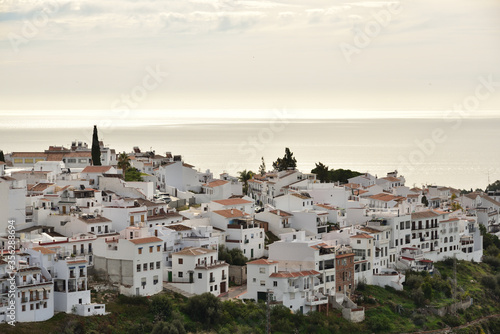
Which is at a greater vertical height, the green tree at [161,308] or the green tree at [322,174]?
the green tree at [322,174]

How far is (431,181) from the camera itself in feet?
311

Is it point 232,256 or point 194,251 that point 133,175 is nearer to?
point 232,256

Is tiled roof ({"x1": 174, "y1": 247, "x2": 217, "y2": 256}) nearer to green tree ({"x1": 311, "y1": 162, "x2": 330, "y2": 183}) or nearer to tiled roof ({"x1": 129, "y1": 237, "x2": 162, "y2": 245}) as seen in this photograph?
tiled roof ({"x1": 129, "y1": 237, "x2": 162, "y2": 245})

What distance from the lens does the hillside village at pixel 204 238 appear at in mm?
28208

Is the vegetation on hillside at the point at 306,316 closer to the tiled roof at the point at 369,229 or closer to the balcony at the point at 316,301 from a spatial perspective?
the balcony at the point at 316,301

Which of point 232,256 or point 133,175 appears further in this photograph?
point 133,175

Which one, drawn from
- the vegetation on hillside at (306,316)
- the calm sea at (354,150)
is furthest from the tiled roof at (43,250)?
the calm sea at (354,150)

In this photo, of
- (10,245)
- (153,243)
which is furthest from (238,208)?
(10,245)

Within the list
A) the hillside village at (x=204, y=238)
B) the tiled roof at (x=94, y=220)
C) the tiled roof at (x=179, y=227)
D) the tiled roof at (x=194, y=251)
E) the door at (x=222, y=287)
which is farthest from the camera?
the tiled roof at (x=179, y=227)

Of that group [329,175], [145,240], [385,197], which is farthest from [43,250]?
[329,175]

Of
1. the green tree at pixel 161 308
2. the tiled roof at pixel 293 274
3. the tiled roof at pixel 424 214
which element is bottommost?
the green tree at pixel 161 308

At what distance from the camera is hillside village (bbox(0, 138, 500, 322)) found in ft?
92.5

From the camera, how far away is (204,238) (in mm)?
33375

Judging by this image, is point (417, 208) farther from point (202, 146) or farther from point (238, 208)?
point (202, 146)
